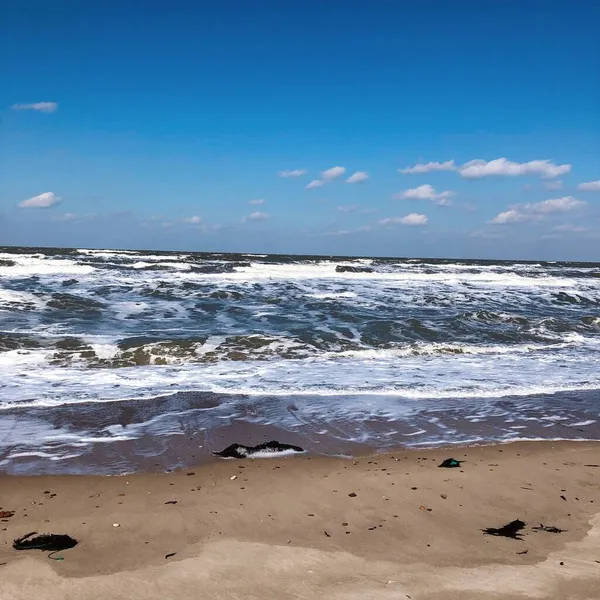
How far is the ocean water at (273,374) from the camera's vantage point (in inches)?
234

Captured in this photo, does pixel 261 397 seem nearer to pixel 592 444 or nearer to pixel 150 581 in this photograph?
pixel 592 444

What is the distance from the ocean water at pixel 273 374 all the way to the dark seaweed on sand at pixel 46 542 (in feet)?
4.59

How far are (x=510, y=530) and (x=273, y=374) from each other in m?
5.62

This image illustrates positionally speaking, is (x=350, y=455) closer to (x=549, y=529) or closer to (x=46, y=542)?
(x=549, y=529)

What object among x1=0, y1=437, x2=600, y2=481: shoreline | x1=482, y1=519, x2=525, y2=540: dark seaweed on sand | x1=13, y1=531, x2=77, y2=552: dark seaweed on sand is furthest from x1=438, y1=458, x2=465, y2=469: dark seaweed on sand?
x1=13, y1=531, x2=77, y2=552: dark seaweed on sand

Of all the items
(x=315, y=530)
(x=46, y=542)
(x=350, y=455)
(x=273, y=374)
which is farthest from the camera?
(x=273, y=374)

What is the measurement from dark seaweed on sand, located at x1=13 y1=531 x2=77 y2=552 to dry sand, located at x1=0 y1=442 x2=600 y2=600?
8 centimetres

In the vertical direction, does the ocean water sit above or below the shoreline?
above

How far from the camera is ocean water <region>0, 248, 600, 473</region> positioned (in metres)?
5.93

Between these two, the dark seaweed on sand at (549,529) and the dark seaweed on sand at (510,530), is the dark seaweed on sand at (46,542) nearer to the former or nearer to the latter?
the dark seaweed on sand at (510,530)

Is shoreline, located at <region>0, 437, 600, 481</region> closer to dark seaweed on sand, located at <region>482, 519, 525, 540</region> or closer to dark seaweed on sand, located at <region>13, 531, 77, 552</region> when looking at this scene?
dark seaweed on sand, located at <region>13, 531, 77, 552</region>

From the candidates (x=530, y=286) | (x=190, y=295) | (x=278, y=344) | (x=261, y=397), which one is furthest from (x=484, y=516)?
(x=530, y=286)

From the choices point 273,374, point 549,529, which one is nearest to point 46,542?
point 549,529

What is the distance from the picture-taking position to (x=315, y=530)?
145 inches
